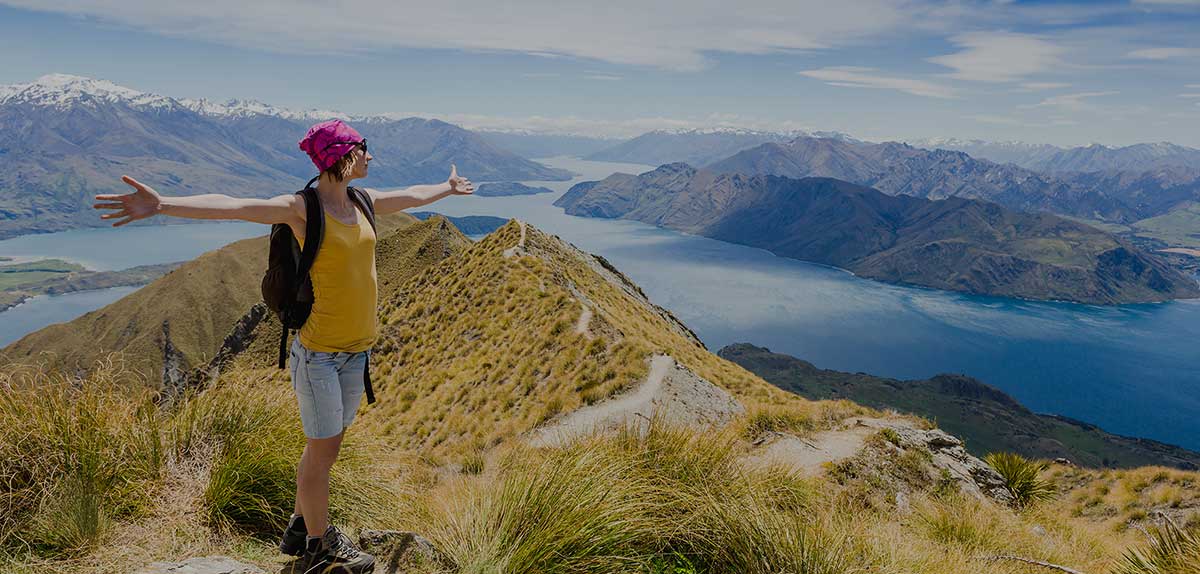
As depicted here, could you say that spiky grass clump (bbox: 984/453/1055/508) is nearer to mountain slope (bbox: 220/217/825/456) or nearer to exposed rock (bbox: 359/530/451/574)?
mountain slope (bbox: 220/217/825/456)

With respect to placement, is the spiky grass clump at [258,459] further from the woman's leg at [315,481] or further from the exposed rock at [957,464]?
the exposed rock at [957,464]

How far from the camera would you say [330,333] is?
14.5ft

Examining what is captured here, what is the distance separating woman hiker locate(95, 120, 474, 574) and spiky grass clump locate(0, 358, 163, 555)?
1688 millimetres

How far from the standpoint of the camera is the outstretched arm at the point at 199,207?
3643mm

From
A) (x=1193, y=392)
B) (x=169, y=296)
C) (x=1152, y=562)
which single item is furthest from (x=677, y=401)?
(x=1193, y=392)

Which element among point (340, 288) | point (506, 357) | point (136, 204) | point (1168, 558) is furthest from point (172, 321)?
point (1168, 558)

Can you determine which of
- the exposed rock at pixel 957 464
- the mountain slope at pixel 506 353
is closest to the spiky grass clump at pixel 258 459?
the mountain slope at pixel 506 353

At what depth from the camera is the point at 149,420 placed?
5961mm

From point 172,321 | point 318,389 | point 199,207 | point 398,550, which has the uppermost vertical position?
point 199,207

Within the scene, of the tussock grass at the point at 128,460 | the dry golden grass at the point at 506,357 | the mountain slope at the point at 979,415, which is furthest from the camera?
the mountain slope at the point at 979,415

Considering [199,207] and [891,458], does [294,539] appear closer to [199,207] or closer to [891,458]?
[199,207]

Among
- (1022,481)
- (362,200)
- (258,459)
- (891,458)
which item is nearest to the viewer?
(362,200)

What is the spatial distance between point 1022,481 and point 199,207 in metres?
16.1

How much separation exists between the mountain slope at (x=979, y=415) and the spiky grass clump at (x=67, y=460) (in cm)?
11354
